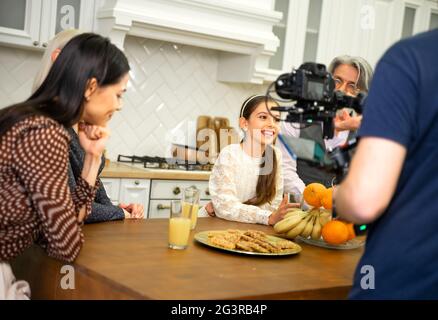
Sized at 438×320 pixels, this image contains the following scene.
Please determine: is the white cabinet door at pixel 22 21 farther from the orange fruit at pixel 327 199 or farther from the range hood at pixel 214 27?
the orange fruit at pixel 327 199

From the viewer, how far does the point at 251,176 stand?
2.53m

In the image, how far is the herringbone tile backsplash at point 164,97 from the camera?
4.09 m

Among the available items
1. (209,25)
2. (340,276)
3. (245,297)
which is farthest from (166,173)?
(245,297)

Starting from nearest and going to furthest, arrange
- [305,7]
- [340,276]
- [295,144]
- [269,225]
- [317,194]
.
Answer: [295,144] → [340,276] → [317,194] → [269,225] → [305,7]

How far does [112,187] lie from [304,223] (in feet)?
5.59

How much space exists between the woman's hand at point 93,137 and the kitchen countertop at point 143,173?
1716 millimetres

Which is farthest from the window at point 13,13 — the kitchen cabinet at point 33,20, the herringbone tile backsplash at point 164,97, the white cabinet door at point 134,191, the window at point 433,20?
the window at point 433,20

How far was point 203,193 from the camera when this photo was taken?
12.7ft

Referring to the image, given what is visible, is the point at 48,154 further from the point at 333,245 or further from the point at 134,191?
the point at 134,191

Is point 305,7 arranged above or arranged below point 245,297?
above

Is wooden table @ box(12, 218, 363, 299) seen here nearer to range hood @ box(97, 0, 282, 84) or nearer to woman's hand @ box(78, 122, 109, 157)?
woman's hand @ box(78, 122, 109, 157)
